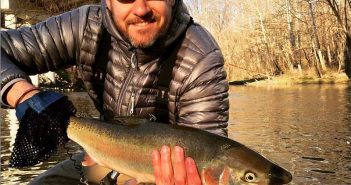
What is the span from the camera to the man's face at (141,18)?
10.5ft

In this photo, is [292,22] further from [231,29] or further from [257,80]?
[231,29]

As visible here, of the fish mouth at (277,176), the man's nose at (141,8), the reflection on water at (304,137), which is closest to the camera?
the fish mouth at (277,176)

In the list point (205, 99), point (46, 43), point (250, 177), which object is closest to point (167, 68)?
point (205, 99)

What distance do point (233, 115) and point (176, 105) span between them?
10096mm

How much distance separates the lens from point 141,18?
10.5 feet

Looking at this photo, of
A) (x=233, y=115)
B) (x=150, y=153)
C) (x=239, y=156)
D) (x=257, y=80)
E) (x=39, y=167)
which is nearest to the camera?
(x=239, y=156)

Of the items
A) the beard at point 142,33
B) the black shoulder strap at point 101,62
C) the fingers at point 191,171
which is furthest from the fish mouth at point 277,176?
the black shoulder strap at point 101,62

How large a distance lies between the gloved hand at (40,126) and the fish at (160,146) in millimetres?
80

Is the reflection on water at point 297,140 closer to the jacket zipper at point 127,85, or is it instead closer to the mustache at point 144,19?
the jacket zipper at point 127,85

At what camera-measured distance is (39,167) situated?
584cm

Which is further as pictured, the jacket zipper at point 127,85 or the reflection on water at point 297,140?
the reflection on water at point 297,140

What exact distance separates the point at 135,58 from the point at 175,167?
1.16m

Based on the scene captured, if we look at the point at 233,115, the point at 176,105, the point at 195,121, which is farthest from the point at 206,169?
the point at 233,115

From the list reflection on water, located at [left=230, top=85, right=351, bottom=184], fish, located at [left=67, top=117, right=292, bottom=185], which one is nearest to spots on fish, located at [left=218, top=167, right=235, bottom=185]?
fish, located at [left=67, top=117, right=292, bottom=185]
